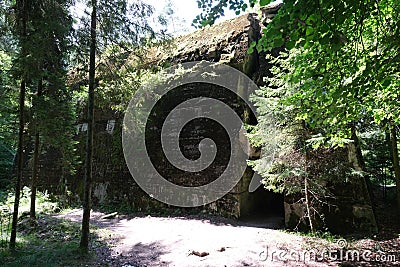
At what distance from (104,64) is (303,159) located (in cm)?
529

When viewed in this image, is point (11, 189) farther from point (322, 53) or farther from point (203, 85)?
point (322, 53)

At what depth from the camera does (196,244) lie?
5.73 metres

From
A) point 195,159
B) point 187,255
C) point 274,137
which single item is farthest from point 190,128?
point 187,255

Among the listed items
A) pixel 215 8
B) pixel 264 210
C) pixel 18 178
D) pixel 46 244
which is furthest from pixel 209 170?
pixel 215 8

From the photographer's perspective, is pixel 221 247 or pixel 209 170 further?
pixel 209 170

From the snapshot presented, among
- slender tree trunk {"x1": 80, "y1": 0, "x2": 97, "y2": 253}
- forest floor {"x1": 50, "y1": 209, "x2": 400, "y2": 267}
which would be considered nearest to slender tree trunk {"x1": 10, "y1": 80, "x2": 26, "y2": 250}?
slender tree trunk {"x1": 80, "y1": 0, "x2": 97, "y2": 253}

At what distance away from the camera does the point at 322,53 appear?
10.5 ft

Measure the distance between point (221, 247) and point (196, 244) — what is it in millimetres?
628

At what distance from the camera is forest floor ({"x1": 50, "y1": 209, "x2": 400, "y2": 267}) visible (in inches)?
194

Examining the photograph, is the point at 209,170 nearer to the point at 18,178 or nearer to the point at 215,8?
the point at 18,178

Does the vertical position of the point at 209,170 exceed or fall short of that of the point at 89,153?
it falls short

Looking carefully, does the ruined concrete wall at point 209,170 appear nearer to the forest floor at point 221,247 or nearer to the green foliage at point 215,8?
the forest floor at point 221,247

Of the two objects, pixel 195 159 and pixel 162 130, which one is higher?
pixel 162 130

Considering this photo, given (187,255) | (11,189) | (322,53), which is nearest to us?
(322,53)
